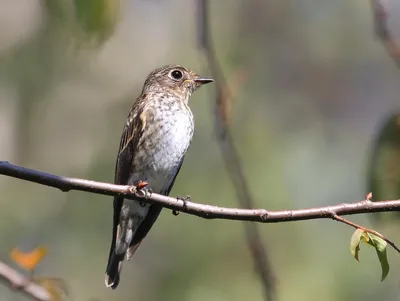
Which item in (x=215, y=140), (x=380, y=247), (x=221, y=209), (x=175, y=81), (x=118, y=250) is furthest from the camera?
(x=215, y=140)

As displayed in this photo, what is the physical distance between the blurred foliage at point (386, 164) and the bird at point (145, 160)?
→ 4.83 ft

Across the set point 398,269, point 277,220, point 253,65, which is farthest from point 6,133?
point 277,220

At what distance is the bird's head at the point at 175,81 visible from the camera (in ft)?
19.1

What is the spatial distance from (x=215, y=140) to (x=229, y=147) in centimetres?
250

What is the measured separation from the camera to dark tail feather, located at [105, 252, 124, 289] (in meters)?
5.27

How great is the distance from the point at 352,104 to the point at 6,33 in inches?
172

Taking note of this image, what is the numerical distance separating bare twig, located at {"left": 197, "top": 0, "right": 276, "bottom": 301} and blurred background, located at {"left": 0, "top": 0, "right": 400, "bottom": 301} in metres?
2.33

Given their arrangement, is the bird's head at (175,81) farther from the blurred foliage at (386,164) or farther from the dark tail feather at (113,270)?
the blurred foliage at (386,164)

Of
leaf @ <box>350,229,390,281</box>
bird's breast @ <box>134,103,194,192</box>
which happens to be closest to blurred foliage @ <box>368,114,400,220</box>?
leaf @ <box>350,229,390,281</box>

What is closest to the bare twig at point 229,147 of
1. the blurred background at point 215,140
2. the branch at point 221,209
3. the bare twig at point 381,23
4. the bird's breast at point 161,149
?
the branch at point 221,209

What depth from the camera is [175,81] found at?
19.4 feet

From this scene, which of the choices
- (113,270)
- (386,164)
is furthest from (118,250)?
(386,164)

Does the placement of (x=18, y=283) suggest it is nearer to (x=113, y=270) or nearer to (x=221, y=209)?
(x=221, y=209)

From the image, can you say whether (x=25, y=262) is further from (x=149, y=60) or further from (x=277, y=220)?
(x=149, y=60)
